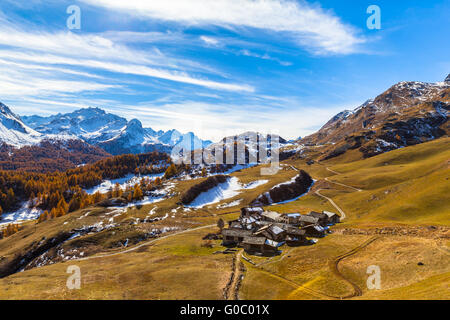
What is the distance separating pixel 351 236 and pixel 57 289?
6597 centimetres

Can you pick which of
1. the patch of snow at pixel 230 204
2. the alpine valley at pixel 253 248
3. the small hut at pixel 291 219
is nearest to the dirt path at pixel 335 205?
the alpine valley at pixel 253 248

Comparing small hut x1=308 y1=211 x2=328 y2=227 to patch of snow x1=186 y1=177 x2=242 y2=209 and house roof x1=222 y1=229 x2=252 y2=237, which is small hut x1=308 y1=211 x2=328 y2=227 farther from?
patch of snow x1=186 y1=177 x2=242 y2=209

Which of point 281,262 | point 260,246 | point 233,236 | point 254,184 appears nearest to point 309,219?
point 233,236

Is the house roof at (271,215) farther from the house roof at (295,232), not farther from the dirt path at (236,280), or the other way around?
the dirt path at (236,280)

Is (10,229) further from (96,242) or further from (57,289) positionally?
(57,289)

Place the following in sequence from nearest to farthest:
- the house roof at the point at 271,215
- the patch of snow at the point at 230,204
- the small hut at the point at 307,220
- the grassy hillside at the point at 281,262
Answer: the grassy hillside at the point at 281,262 < the small hut at the point at 307,220 < the house roof at the point at 271,215 < the patch of snow at the point at 230,204

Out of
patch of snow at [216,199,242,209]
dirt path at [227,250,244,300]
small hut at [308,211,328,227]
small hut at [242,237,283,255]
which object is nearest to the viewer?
dirt path at [227,250,244,300]

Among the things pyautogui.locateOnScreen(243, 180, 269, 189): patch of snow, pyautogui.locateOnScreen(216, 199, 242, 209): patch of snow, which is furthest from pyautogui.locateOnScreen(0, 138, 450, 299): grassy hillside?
pyautogui.locateOnScreen(243, 180, 269, 189): patch of snow

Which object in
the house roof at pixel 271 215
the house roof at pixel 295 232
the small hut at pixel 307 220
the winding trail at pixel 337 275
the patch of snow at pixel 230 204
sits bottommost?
the patch of snow at pixel 230 204

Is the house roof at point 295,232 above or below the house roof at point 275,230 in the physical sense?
above

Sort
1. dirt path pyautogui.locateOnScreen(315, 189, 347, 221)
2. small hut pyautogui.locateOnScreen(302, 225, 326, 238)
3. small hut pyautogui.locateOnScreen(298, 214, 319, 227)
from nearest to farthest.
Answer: small hut pyautogui.locateOnScreen(302, 225, 326, 238) < small hut pyautogui.locateOnScreen(298, 214, 319, 227) < dirt path pyautogui.locateOnScreen(315, 189, 347, 221)

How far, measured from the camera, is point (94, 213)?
412 ft

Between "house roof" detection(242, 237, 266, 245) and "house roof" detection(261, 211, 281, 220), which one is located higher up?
"house roof" detection(242, 237, 266, 245)
